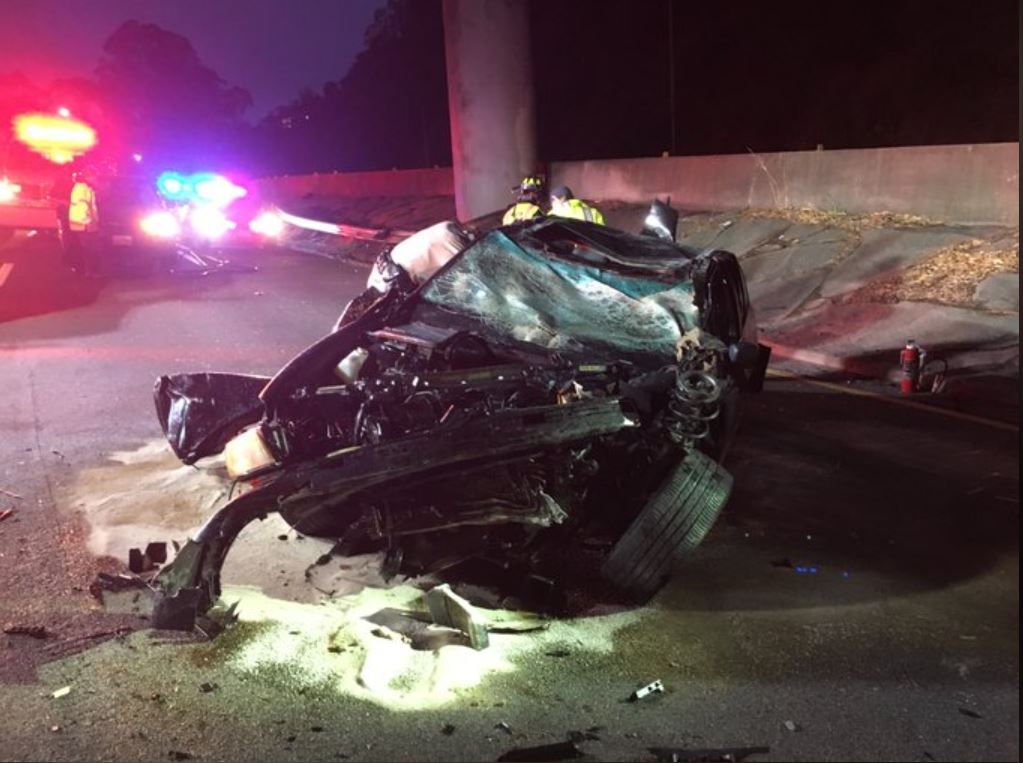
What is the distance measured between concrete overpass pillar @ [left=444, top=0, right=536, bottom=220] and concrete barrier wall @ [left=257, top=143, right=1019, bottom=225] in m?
1.60

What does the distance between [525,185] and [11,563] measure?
653 cm

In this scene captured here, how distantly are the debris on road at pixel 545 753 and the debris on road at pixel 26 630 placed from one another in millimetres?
2135

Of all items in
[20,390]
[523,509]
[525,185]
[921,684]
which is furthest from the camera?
[525,185]

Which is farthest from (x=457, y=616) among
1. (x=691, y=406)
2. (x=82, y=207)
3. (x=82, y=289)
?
(x=82, y=207)

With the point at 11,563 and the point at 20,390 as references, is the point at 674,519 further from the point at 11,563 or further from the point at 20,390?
the point at 20,390

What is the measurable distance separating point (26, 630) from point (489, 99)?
16923mm

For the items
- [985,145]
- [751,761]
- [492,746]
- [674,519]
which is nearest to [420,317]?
[674,519]

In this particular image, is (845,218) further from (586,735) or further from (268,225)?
(268,225)

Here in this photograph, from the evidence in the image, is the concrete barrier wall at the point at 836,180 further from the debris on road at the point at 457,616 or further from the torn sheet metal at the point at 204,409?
the debris on road at the point at 457,616

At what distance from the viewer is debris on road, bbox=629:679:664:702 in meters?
3.20

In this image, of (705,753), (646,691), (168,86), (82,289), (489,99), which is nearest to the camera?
(705,753)

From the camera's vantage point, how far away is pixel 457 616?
3.59 m

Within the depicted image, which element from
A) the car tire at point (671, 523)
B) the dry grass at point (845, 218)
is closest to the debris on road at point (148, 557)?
the car tire at point (671, 523)

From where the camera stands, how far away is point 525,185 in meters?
9.52
